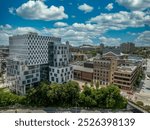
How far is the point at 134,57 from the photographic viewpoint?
328 inches

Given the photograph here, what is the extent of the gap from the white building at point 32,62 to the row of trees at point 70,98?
1.35 metres

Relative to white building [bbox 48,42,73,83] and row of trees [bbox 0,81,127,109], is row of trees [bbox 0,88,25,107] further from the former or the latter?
white building [bbox 48,42,73,83]

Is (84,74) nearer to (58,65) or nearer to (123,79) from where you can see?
(58,65)

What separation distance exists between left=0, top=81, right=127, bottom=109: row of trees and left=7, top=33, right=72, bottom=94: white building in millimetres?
1348

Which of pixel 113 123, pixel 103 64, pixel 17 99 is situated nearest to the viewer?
pixel 113 123

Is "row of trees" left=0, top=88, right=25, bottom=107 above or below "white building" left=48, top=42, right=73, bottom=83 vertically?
below

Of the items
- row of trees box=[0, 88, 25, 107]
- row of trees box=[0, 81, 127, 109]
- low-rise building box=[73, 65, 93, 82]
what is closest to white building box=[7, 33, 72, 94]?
low-rise building box=[73, 65, 93, 82]

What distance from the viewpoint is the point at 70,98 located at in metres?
4.18

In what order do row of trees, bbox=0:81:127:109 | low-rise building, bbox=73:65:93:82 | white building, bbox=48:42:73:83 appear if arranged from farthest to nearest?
low-rise building, bbox=73:65:93:82, white building, bbox=48:42:73:83, row of trees, bbox=0:81:127:109

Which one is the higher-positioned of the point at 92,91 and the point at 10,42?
the point at 10,42

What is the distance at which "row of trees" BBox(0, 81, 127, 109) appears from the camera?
4004 mm

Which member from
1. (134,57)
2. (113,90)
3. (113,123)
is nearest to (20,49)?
(113,90)

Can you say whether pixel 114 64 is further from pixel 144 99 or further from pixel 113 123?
pixel 113 123

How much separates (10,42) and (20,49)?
0.97m
